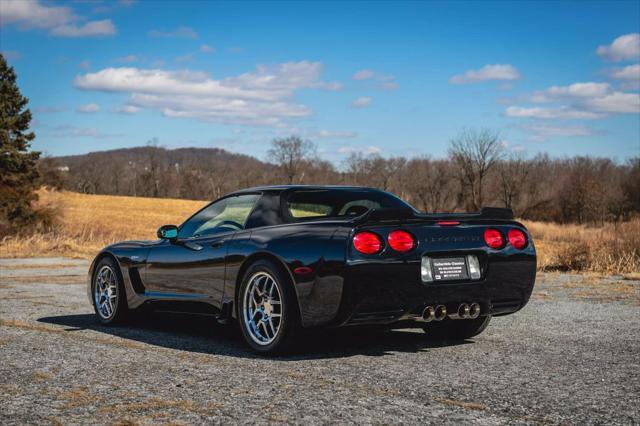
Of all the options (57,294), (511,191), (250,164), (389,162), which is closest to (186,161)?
(250,164)

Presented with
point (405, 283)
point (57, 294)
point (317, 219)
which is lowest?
point (57, 294)

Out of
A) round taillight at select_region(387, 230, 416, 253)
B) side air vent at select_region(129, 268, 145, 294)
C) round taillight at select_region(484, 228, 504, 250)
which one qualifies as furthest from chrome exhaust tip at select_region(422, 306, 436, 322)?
side air vent at select_region(129, 268, 145, 294)

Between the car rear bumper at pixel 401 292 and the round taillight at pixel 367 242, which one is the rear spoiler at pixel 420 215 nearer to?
the round taillight at pixel 367 242

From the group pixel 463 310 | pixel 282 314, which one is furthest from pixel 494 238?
pixel 282 314

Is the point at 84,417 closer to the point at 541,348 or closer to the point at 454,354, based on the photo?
the point at 454,354

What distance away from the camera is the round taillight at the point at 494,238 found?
5.78 metres

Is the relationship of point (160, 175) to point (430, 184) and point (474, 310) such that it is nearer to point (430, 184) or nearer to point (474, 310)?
point (430, 184)

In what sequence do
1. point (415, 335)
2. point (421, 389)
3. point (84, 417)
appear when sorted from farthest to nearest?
point (415, 335)
point (421, 389)
point (84, 417)

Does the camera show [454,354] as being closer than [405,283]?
No

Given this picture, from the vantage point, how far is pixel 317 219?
5691 mm

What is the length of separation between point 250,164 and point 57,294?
5135 inches

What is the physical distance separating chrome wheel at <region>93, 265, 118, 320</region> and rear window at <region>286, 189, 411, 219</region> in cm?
256

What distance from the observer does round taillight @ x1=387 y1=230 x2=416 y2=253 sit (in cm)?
531

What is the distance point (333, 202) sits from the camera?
6266 millimetres
